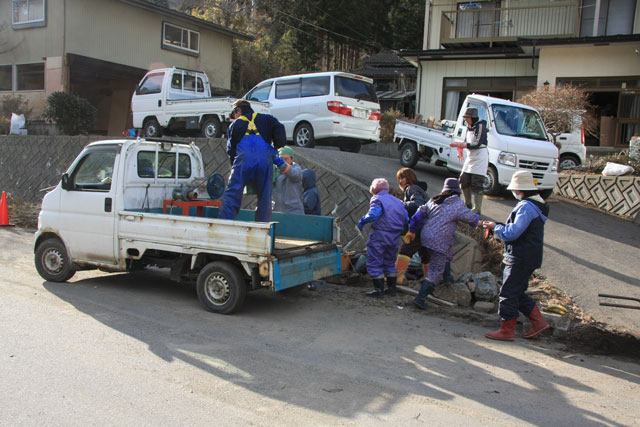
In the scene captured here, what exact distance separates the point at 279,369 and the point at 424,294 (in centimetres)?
264

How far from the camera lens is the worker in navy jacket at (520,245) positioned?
5438 mm

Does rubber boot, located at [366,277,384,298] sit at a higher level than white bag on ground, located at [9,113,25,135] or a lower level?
lower

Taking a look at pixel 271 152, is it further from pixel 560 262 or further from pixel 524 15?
pixel 524 15

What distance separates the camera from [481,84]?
69.5 feet

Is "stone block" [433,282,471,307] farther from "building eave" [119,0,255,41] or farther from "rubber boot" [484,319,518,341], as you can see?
"building eave" [119,0,255,41]

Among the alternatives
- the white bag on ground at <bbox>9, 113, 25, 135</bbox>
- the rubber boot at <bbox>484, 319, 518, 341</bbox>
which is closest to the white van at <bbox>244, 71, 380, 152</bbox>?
the rubber boot at <bbox>484, 319, 518, 341</bbox>

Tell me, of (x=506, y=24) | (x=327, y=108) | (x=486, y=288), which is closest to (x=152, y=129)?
(x=327, y=108)

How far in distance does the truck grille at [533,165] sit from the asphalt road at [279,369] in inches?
211

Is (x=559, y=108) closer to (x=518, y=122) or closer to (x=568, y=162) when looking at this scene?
(x=568, y=162)

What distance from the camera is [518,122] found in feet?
38.0

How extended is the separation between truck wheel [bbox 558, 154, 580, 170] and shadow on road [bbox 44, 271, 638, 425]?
9865mm

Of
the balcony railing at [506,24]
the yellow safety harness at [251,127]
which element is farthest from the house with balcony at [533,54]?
the yellow safety harness at [251,127]

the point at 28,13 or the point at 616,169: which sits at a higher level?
the point at 28,13

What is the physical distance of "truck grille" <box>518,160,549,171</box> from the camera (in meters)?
10.9
